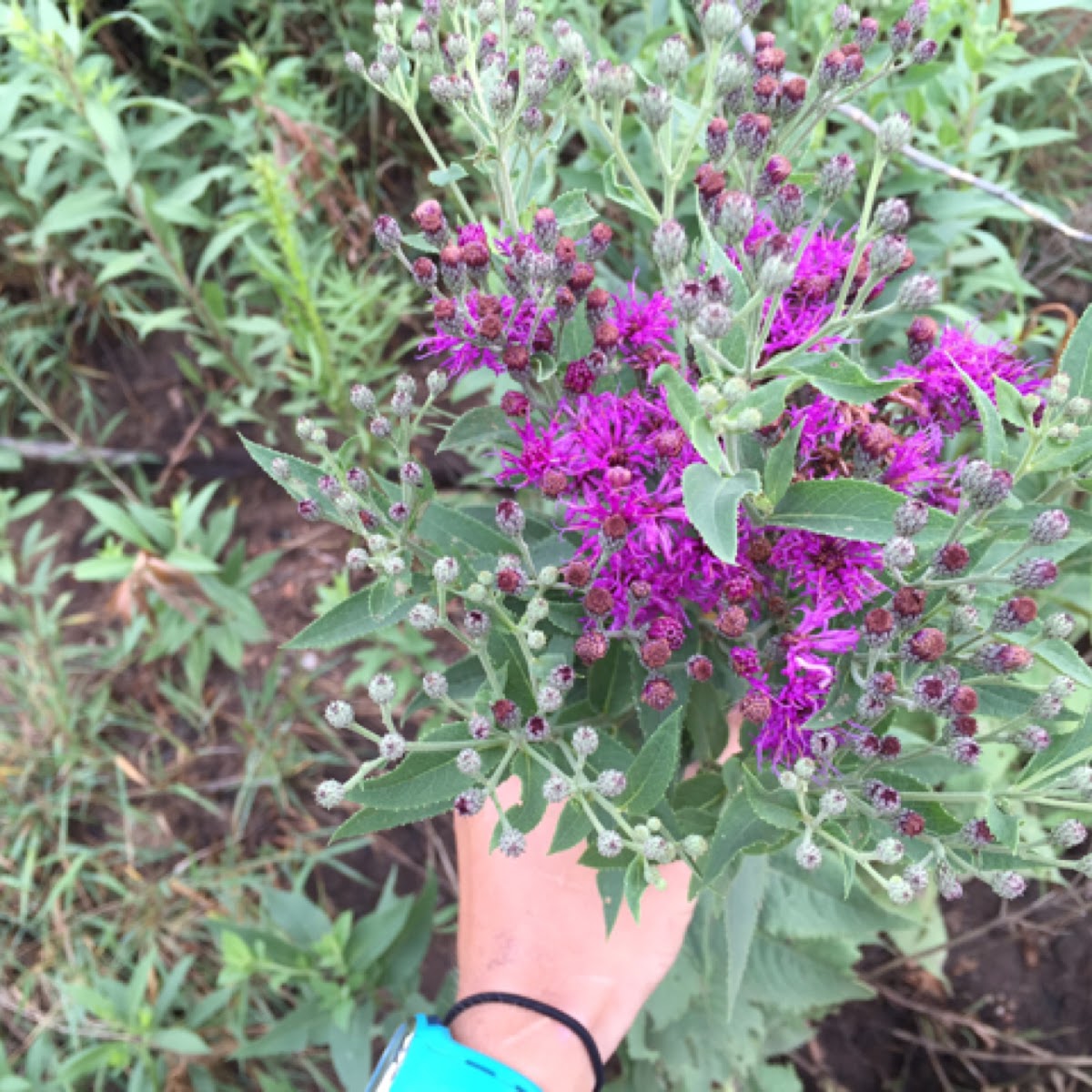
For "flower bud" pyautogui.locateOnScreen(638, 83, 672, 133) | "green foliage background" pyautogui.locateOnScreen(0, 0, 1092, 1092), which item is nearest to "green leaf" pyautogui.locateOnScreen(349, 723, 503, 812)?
"flower bud" pyautogui.locateOnScreen(638, 83, 672, 133)

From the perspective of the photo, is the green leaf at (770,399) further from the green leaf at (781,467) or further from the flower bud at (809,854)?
the flower bud at (809,854)

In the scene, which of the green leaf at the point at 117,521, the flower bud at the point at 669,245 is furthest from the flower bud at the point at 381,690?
the green leaf at the point at 117,521

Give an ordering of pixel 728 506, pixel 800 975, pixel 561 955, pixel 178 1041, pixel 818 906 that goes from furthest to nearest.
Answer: pixel 178 1041
pixel 800 975
pixel 818 906
pixel 561 955
pixel 728 506

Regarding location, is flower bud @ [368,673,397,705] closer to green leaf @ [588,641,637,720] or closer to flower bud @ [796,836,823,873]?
green leaf @ [588,641,637,720]

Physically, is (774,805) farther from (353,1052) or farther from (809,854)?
(353,1052)

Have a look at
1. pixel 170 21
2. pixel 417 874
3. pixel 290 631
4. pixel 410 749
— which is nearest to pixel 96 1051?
pixel 417 874

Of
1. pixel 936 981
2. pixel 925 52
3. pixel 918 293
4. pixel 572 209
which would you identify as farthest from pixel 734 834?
pixel 936 981

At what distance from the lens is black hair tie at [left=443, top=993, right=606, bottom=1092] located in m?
1.27

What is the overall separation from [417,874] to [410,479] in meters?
1.57

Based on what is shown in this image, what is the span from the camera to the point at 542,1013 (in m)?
1.27

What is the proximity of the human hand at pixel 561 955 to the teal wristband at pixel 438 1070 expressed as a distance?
0.23 ft

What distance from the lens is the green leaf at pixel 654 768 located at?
87 centimetres

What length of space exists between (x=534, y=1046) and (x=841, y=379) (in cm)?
98

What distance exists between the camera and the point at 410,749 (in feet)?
2.94
